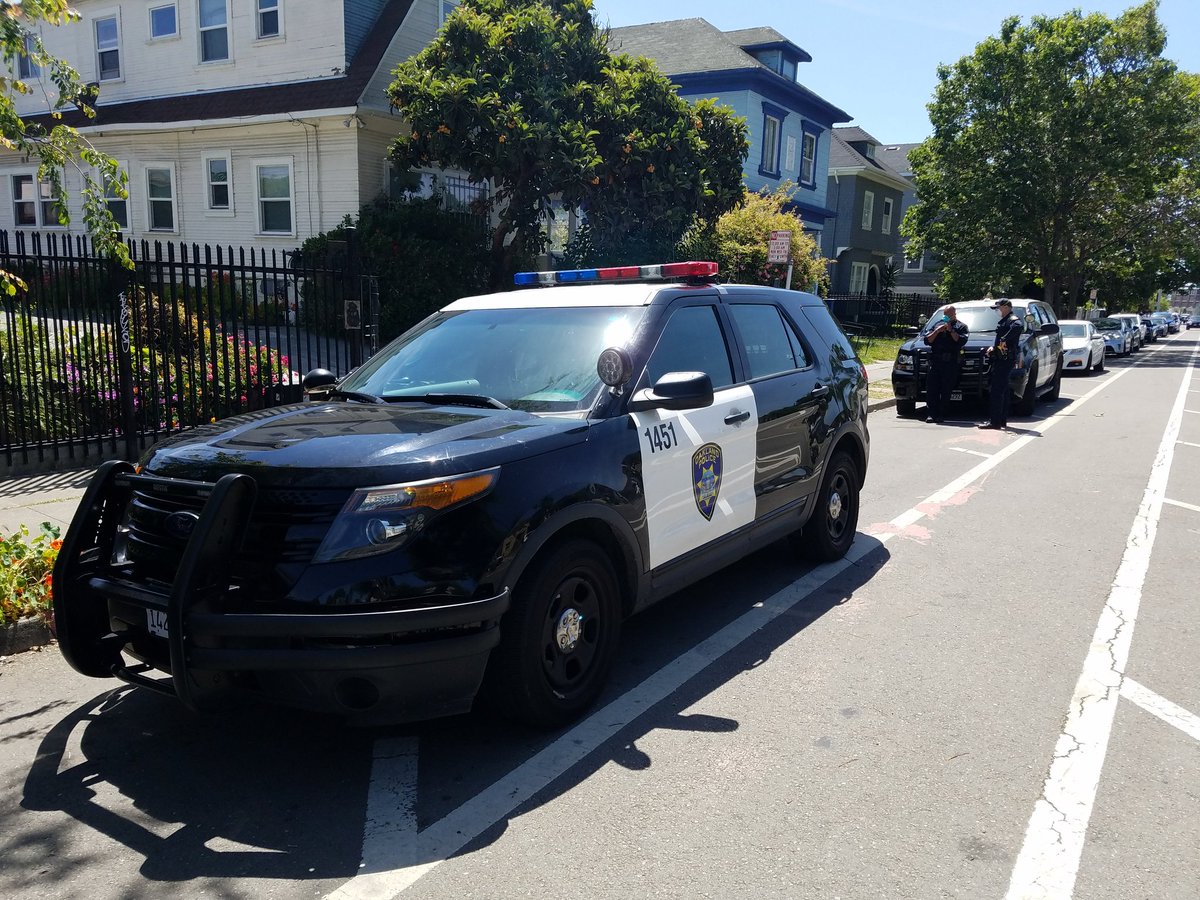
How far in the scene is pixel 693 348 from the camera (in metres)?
4.84

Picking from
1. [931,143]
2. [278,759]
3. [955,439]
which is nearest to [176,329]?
[278,759]

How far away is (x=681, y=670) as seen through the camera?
445 centimetres

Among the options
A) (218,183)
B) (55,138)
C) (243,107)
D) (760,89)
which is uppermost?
(760,89)

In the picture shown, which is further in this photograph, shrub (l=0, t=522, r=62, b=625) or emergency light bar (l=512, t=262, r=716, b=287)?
emergency light bar (l=512, t=262, r=716, b=287)

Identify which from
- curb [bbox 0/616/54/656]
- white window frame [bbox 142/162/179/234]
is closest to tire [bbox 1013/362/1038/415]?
curb [bbox 0/616/54/656]

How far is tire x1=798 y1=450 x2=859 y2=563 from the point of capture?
6000 millimetres

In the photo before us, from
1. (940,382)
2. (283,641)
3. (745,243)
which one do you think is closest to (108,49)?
(745,243)

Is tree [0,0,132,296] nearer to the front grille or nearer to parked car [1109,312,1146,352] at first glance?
the front grille

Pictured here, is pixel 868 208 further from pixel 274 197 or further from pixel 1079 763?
pixel 1079 763

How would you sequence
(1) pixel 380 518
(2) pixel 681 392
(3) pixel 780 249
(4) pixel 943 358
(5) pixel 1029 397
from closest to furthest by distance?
(1) pixel 380 518
(2) pixel 681 392
(4) pixel 943 358
(5) pixel 1029 397
(3) pixel 780 249

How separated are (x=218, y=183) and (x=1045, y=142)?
26.8 metres

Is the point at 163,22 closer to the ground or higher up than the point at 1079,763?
higher up

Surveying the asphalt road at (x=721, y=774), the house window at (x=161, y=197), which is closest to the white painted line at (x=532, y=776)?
the asphalt road at (x=721, y=774)

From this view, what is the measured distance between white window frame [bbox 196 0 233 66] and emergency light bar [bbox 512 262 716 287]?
681 inches
